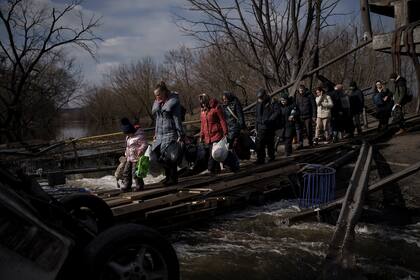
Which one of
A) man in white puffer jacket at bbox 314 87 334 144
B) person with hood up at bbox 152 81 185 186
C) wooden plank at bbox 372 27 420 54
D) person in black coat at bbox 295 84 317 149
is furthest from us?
man in white puffer jacket at bbox 314 87 334 144

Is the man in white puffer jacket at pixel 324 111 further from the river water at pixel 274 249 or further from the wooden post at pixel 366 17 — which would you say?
the river water at pixel 274 249

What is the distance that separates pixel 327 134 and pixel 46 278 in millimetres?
10734

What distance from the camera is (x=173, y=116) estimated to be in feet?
24.8

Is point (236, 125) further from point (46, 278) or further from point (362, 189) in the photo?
point (46, 278)

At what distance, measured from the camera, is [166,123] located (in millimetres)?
7645

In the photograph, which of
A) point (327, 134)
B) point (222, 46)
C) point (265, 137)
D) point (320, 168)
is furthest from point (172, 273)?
point (222, 46)

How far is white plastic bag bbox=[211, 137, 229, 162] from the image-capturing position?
→ 8.70 metres

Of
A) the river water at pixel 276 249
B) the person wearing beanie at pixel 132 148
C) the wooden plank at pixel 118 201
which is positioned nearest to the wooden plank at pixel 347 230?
the river water at pixel 276 249

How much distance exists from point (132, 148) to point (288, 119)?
4.84 m

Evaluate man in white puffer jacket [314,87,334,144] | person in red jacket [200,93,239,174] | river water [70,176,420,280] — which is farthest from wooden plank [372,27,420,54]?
person in red jacket [200,93,239,174]

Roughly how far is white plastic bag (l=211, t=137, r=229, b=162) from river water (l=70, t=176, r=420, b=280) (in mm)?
1135

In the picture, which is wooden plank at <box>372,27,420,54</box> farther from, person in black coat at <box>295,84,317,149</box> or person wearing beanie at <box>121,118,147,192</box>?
person wearing beanie at <box>121,118,147,192</box>

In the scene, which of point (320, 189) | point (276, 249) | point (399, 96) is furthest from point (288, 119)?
point (276, 249)

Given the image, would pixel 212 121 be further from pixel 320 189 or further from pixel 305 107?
pixel 305 107
